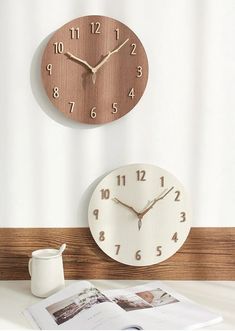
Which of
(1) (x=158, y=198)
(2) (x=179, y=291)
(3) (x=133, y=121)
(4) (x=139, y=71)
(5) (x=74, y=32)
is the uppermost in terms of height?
(5) (x=74, y=32)

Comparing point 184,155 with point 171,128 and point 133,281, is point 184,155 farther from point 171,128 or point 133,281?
point 133,281

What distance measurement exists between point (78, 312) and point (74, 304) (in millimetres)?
49

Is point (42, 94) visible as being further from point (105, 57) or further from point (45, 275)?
point (45, 275)

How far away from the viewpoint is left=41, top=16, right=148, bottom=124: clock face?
1.41 meters

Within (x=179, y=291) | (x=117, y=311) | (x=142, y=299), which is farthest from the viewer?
(x=179, y=291)

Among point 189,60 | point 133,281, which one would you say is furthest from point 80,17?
point 133,281

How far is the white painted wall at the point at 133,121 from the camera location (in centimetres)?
142

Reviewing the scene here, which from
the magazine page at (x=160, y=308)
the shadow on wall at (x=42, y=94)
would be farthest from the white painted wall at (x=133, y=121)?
the magazine page at (x=160, y=308)

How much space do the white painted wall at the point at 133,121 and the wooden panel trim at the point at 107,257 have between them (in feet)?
0.11

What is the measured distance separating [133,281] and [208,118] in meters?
0.56

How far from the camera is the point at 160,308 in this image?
1.22 metres

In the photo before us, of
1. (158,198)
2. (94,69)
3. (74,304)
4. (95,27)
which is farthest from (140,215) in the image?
(95,27)

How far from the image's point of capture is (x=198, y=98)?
144 cm

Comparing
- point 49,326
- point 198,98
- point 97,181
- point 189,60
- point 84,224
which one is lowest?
point 49,326
